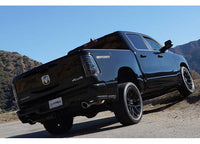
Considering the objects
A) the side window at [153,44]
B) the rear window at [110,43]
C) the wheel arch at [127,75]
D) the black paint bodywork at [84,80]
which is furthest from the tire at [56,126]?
the side window at [153,44]

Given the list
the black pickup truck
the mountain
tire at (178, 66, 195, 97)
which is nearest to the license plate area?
the black pickup truck

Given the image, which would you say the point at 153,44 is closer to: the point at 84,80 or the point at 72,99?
the point at 84,80

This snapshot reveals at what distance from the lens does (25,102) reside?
5113 mm

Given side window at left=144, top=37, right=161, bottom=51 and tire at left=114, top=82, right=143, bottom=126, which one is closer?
tire at left=114, top=82, right=143, bottom=126

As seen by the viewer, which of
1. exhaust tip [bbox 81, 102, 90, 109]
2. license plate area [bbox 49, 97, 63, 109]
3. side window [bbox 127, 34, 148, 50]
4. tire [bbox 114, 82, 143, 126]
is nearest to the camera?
exhaust tip [bbox 81, 102, 90, 109]

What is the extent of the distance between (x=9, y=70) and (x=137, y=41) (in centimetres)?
8825

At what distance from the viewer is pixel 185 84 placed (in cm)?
770

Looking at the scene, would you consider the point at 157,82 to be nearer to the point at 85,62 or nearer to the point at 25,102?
the point at 85,62

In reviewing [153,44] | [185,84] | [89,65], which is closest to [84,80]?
[89,65]

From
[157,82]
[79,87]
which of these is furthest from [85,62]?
[157,82]

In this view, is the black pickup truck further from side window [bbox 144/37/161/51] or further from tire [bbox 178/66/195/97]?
tire [bbox 178/66/195/97]

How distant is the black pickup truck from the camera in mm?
4438

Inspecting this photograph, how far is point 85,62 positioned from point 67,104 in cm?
72
